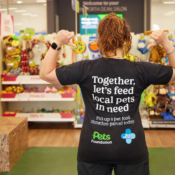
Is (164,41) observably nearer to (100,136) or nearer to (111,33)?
(111,33)

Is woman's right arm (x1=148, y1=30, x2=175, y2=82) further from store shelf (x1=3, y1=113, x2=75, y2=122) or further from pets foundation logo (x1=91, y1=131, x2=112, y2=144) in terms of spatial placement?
store shelf (x1=3, y1=113, x2=75, y2=122)

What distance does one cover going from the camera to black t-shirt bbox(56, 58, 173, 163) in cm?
116

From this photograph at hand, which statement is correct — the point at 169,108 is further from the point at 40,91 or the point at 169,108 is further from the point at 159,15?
the point at 159,15

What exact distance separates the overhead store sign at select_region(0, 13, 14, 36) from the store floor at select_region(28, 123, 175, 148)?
182cm

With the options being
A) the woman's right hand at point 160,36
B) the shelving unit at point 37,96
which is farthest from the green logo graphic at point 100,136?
the shelving unit at point 37,96

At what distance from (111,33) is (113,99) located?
318 mm

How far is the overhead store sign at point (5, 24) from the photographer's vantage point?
170 inches

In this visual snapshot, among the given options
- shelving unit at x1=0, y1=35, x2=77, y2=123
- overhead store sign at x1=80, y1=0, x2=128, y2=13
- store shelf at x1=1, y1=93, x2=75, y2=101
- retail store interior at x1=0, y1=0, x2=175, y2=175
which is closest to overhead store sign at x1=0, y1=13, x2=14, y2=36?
retail store interior at x1=0, y1=0, x2=175, y2=175

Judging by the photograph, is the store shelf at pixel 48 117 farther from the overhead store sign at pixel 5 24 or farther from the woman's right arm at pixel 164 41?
the woman's right arm at pixel 164 41

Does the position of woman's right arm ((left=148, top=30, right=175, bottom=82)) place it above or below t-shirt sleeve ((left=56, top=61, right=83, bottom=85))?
above

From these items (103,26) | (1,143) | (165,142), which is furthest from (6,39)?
(103,26)

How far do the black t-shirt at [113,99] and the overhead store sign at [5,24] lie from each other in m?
3.63

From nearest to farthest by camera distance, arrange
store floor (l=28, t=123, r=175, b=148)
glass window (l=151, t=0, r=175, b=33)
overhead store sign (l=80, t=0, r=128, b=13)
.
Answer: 1. store floor (l=28, t=123, r=175, b=148)
2. glass window (l=151, t=0, r=175, b=33)
3. overhead store sign (l=80, t=0, r=128, b=13)

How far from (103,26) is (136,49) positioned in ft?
11.2
